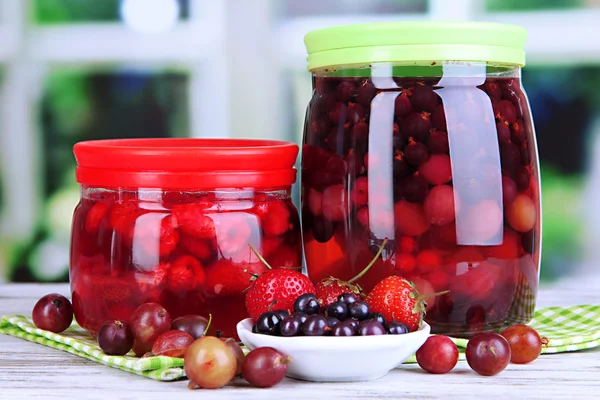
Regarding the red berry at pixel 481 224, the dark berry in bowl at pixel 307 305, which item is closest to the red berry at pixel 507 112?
the red berry at pixel 481 224

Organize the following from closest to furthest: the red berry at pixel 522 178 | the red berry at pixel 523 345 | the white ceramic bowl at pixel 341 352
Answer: the white ceramic bowl at pixel 341 352 < the red berry at pixel 523 345 < the red berry at pixel 522 178

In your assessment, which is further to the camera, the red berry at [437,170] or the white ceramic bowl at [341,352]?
the red berry at [437,170]

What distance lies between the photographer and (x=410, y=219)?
0.98 meters

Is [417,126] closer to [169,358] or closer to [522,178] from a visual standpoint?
[522,178]

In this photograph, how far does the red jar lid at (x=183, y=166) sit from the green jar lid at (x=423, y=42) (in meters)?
0.14

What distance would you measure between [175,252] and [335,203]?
198mm

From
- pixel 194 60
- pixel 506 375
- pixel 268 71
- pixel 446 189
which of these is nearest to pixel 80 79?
pixel 194 60

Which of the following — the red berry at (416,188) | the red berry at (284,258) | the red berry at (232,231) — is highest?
the red berry at (416,188)

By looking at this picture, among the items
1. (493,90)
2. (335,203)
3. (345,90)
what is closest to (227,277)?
(335,203)

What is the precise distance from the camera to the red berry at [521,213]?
1.00m

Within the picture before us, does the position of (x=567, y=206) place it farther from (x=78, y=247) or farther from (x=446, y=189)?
(x=78, y=247)

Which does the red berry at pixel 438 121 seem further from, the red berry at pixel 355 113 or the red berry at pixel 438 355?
the red berry at pixel 438 355

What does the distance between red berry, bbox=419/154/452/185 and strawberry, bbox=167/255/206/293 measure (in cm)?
27

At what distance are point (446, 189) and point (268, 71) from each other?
3.84 ft
